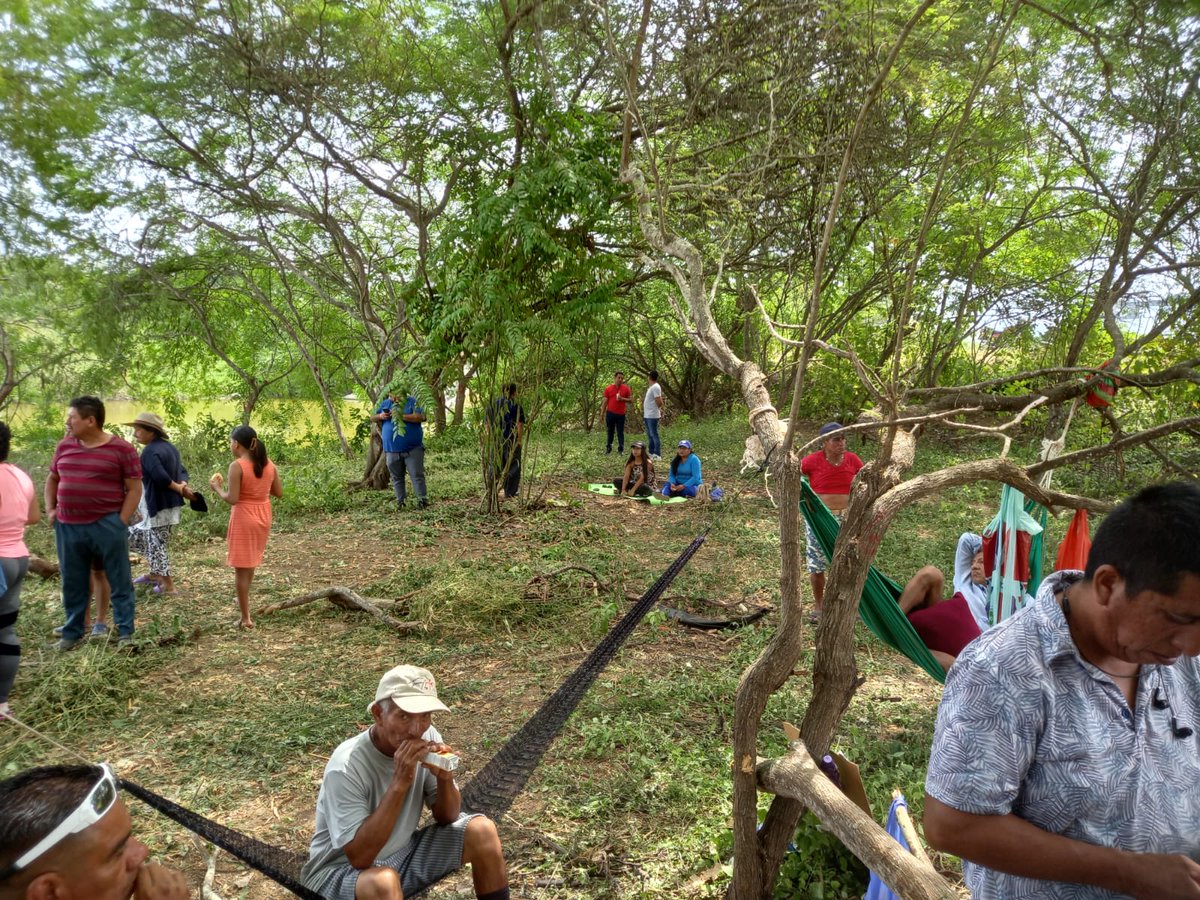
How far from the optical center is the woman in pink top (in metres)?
3.29

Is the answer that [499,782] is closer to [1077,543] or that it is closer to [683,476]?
[1077,543]

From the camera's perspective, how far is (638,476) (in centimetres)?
879

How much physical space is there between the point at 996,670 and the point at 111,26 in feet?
24.3

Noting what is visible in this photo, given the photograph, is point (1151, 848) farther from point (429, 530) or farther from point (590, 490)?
point (590, 490)

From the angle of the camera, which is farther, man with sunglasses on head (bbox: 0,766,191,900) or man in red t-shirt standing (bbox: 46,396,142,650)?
man in red t-shirt standing (bbox: 46,396,142,650)

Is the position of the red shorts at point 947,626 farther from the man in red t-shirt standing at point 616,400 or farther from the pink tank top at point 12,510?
the man in red t-shirt standing at point 616,400

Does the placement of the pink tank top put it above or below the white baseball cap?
above

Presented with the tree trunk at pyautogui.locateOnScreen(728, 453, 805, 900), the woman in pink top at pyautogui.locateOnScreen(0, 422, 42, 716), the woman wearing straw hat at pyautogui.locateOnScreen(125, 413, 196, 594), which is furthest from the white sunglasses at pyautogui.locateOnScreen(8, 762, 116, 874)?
the woman wearing straw hat at pyautogui.locateOnScreen(125, 413, 196, 594)

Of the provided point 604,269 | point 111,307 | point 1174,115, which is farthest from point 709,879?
point 111,307


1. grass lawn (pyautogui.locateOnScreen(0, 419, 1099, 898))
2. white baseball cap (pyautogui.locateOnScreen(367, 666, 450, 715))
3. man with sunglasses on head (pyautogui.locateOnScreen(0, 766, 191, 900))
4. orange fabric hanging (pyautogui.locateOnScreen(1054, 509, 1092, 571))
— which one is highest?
orange fabric hanging (pyautogui.locateOnScreen(1054, 509, 1092, 571))

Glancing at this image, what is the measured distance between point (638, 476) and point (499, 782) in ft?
20.2

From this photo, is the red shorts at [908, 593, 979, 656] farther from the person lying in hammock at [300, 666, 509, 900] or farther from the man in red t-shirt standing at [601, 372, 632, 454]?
the man in red t-shirt standing at [601, 372, 632, 454]

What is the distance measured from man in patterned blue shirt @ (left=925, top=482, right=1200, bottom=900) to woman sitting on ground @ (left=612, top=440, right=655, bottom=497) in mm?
A: 7583

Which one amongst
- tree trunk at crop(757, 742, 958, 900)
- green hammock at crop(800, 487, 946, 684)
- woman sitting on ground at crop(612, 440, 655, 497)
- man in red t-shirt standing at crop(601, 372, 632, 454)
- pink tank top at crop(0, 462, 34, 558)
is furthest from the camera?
man in red t-shirt standing at crop(601, 372, 632, 454)
